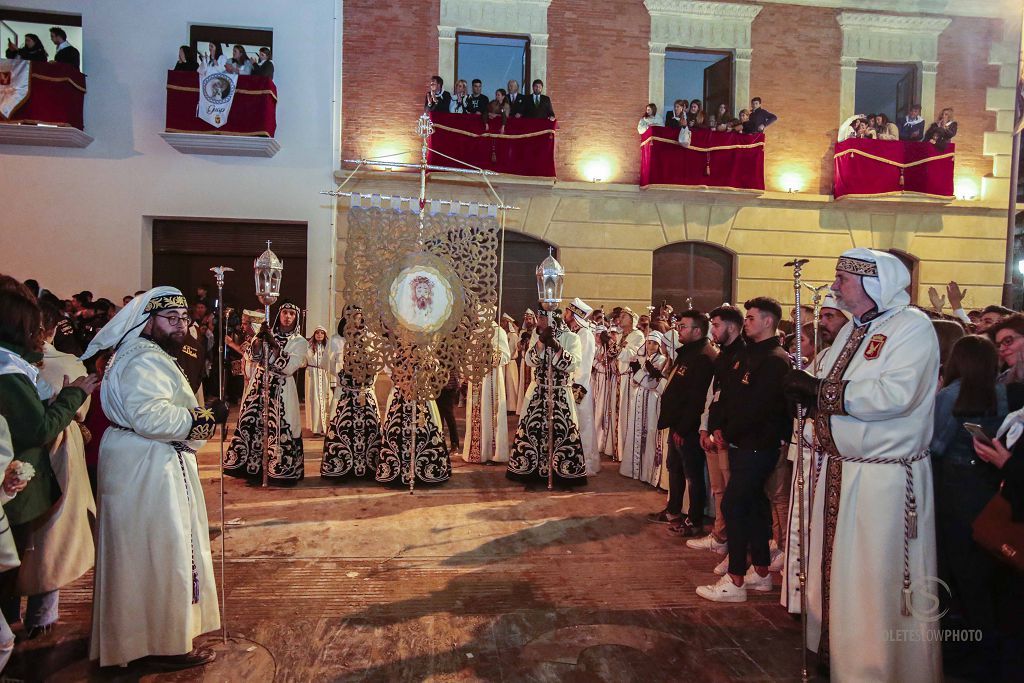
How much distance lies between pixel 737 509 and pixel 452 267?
3268mm

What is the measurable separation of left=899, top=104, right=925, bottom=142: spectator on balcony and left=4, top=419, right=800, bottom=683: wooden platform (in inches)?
421

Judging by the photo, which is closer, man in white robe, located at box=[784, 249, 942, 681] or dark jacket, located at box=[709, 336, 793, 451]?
man in white robe, located at box=[784, 249, 942, 681]

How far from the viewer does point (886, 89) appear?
13.7 metres

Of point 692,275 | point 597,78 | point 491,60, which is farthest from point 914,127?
point 491,60

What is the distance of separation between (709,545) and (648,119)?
939 centimetres

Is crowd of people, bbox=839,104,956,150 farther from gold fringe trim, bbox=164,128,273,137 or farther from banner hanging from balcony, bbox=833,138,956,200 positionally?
gold fringe trim, bbox=164,128,273,137

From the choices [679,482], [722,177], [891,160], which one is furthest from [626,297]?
[679,482]

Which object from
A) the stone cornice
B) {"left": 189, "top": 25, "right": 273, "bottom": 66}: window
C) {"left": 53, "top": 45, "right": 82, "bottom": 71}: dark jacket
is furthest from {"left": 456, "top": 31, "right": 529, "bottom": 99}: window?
{"left": 53, "top": 45, "right": 82, "bottom": 71}: dark jacket

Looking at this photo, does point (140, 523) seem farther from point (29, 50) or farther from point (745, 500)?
point (29, 50)

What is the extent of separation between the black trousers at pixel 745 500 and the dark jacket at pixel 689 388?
113 cm

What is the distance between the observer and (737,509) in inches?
163

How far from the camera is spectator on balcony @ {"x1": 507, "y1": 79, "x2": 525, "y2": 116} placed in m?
12.2

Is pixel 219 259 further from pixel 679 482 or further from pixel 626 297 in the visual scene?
pixel 679 482

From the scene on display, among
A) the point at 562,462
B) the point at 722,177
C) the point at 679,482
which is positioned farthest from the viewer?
the point at 722,177
